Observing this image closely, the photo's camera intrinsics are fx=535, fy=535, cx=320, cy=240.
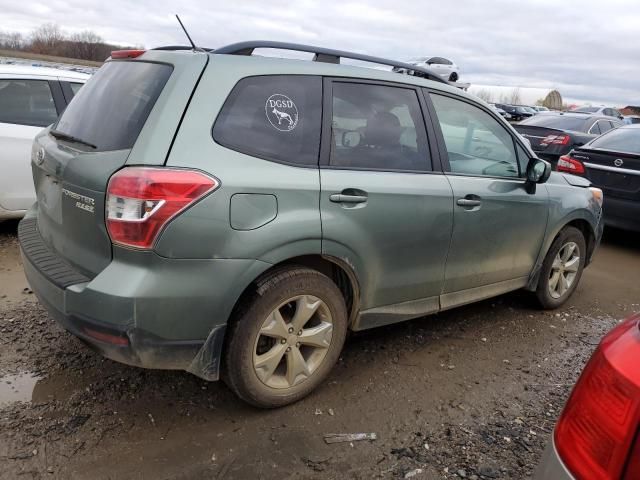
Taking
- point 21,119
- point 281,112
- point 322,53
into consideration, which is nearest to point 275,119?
point 281,112

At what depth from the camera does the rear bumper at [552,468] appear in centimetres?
136

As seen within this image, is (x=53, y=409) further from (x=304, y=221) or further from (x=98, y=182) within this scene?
(x=304, y=221)

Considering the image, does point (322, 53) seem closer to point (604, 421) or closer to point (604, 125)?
point (604, 421)

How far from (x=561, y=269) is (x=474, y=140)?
5.04 ft

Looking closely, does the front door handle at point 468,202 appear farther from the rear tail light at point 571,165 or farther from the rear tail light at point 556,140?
the rear tail light at point 556,140

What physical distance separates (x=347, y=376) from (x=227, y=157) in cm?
157

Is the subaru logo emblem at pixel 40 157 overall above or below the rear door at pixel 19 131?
above

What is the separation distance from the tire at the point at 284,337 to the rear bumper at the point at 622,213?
4762 mm

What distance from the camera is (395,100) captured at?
3.13 metres

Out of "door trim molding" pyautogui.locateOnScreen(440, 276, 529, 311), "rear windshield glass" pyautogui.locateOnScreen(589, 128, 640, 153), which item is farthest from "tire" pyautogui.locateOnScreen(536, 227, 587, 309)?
"rear windshield glass" pyautogui.locateOnScreen(589, 128, 640, 153)

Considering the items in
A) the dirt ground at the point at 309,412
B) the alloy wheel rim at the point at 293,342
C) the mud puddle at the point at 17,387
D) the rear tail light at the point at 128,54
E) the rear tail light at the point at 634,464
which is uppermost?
the rear tail light at the point at 128,54

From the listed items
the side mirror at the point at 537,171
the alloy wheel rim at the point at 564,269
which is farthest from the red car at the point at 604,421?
the alloy wheel rim at the point at 564,269

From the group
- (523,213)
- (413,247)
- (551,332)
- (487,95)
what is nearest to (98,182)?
(413,247)

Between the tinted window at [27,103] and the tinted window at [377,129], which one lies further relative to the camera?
the tinted window at [27,103]
